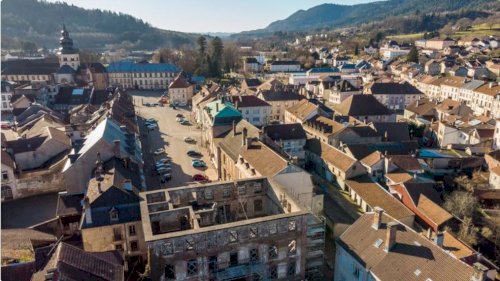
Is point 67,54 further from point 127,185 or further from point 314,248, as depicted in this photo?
point 314,248

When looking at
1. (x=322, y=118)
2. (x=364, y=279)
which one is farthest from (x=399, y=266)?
(x=322, y=118)

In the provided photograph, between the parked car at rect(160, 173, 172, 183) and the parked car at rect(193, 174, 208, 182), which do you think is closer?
the parked car at rect(160, 173, 172, 183)

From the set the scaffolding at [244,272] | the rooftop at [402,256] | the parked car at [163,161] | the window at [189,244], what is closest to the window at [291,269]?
the scaffolding at [244,272]

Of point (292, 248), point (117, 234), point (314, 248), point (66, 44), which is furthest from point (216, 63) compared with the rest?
point (292, 248)

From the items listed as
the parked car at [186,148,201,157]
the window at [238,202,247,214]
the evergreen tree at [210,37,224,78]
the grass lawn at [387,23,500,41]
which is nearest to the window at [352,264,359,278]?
the window at [238,202,247,214]

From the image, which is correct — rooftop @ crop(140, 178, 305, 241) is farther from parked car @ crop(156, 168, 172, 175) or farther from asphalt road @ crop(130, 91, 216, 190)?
parked car @ crop(156, 168, 172, 175)

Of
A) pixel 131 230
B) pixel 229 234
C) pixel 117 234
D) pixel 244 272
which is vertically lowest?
pixel 117 234
